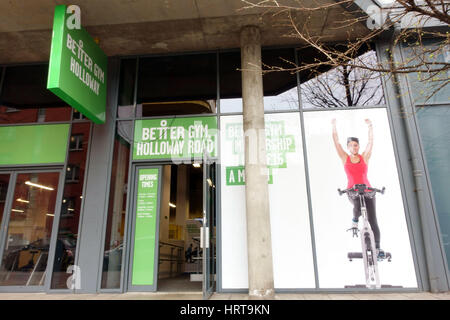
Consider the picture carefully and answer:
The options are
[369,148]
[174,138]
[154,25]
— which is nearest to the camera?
[369,148]

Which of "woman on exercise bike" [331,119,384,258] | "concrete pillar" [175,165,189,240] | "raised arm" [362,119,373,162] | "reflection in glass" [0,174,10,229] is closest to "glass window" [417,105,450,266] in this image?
"raised arm" [362,119,373,162]

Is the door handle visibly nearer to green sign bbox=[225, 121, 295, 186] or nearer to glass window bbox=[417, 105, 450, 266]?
green sign bbox=[225, 121, 295, 186]

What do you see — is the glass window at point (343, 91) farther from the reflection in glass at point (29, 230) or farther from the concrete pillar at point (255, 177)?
the reflection in glass at point (29, 230)

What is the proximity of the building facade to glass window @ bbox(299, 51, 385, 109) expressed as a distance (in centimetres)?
4

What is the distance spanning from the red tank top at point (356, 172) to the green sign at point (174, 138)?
2.66 meters

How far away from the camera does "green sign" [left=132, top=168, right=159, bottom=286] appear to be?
6.30 metres

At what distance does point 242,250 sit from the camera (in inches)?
244

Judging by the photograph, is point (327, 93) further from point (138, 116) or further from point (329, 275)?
point (138, 116)

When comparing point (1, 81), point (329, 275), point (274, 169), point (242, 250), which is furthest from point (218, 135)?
point (1, 81)

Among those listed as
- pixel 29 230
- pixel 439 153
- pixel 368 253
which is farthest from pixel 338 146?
pixel 29 230

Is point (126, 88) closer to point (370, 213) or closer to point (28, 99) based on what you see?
point (28, 99)

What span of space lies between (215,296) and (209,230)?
1.14m

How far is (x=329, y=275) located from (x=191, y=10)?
557 cm

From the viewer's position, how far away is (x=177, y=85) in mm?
7441
